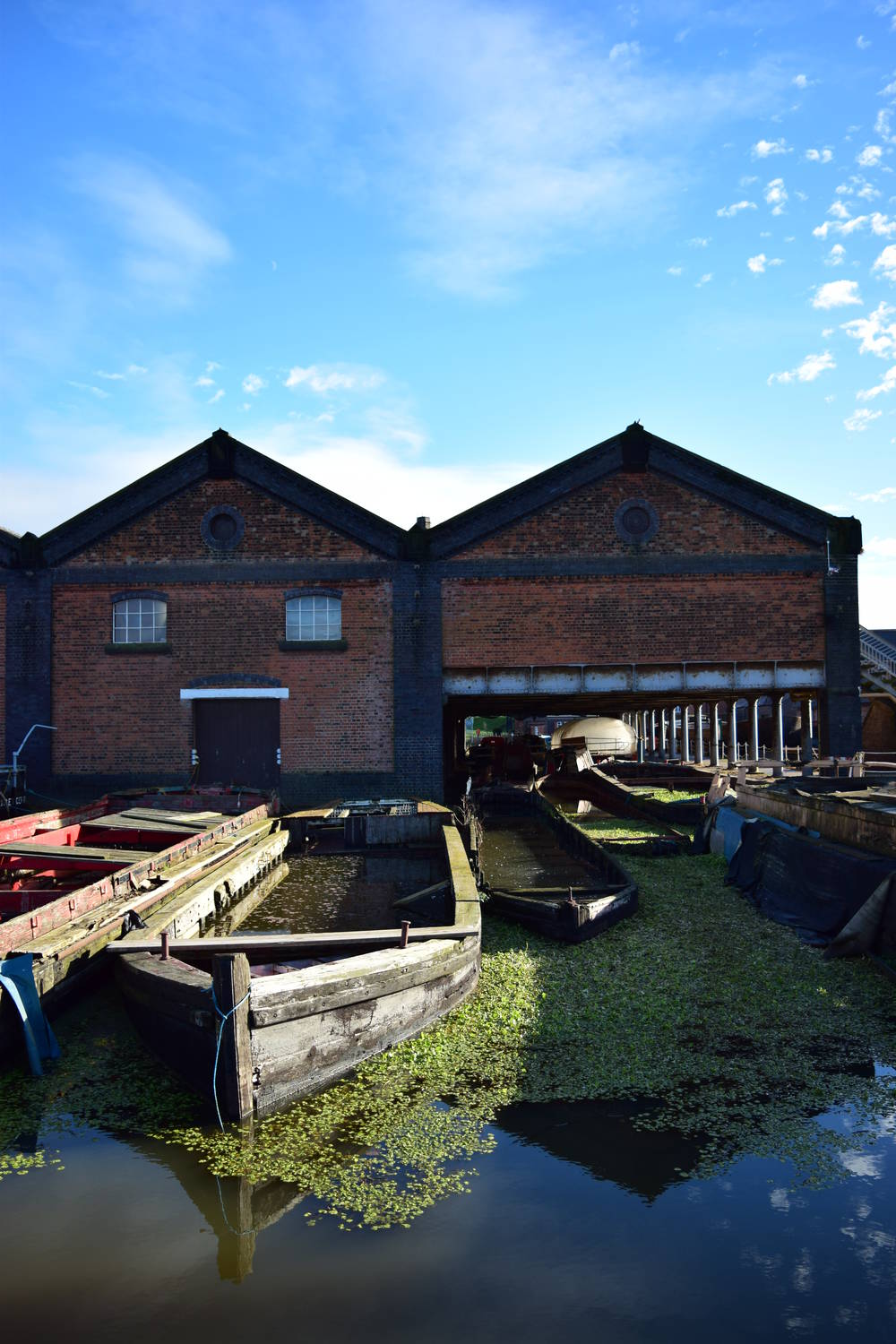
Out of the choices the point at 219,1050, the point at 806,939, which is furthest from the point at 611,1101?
the point at 806,939

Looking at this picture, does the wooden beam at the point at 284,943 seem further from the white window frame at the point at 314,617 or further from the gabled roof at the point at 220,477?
the gabled roof at the point at 220,477

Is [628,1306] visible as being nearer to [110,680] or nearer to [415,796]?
[415,796]

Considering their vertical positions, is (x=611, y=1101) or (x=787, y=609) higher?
(x=787, y=609)

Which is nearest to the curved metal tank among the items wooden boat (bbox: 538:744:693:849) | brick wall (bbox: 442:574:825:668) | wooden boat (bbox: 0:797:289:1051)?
wooden boat (bbox: 538:744:693:849)

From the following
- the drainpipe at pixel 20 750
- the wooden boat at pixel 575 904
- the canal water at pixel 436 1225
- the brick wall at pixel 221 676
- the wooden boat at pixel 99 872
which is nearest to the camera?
the canal water at pixel 436 1225

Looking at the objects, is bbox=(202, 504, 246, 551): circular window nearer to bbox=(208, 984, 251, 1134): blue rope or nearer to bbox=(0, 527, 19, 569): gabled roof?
bbox=(0, 527, 19, 569): gabled roof

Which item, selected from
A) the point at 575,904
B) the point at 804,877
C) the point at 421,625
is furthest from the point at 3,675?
the point at 804,877

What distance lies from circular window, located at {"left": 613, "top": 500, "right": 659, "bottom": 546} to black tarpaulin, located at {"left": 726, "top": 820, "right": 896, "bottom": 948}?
8934mm

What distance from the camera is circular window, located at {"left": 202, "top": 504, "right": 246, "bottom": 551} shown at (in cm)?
1995

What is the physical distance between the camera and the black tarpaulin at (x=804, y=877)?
915 centimetres

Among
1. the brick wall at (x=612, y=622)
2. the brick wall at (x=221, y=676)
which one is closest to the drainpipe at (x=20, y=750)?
the brick wall at (x=221, y=676)

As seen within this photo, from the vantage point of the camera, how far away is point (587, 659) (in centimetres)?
1966

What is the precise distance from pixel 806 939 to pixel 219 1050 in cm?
642

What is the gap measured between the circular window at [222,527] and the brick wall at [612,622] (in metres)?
4.78
